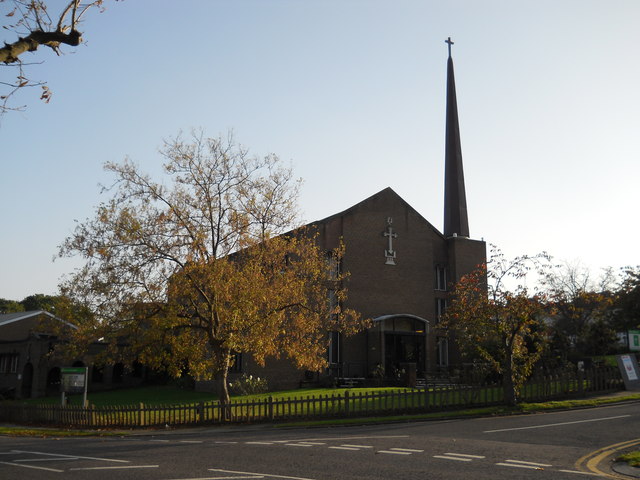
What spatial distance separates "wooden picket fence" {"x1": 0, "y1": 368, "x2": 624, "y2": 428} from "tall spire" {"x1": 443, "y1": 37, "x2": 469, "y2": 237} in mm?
22005

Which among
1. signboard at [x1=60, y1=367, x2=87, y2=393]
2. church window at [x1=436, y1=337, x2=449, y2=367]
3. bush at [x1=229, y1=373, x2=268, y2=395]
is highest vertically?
church window at [x1=436, y1=337, x2=449, y2=367]

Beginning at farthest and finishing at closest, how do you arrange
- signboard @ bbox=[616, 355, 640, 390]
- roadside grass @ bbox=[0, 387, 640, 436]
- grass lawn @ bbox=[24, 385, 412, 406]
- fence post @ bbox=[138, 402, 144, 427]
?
1. grass lawn @ bbox=[24, 385, 412, 406]
2. signboard @ bbox=[616, 355, 640, 390]
3. fence post @ bbox=[138, 402, 144, 427]
4. roadside grass @ bbox=[0, 387, 640, 436]

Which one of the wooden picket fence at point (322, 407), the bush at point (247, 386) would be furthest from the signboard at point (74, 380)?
the bush at point (247, 386)

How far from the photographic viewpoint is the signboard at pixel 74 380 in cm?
2656

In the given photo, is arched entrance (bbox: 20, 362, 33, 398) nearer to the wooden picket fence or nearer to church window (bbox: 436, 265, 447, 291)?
the wooden picket fence

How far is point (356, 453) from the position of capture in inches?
505

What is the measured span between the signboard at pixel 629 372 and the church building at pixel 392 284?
1109cm

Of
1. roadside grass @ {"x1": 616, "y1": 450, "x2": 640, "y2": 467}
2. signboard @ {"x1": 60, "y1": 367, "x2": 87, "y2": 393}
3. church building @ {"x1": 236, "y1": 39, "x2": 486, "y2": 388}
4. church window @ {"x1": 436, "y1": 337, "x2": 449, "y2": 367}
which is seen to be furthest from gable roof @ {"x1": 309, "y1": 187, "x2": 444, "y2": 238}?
roadside grass @ {"x1": 616, "y1": 450, "x2": 640, "y2": 467}

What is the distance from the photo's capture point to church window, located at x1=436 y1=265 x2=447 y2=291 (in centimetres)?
4412

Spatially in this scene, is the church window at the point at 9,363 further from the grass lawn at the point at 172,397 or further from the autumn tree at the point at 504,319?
the autumn tree at the point at 504,319

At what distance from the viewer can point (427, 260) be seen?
43.2 metres

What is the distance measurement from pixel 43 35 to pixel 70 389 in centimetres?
2221

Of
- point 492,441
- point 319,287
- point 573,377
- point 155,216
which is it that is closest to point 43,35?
point 492,441

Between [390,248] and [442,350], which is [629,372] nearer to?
[442,350]
